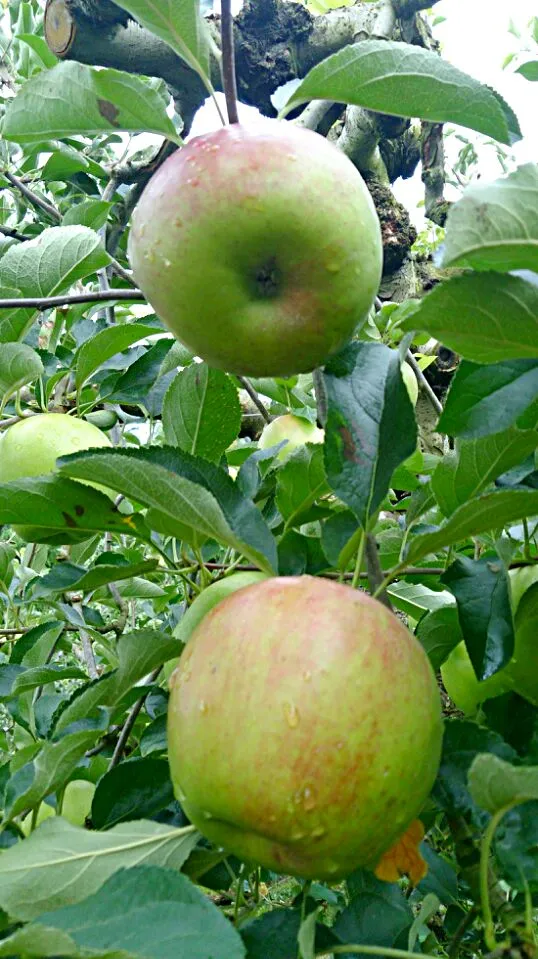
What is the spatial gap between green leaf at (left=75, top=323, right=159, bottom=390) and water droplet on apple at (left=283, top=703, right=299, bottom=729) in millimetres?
701

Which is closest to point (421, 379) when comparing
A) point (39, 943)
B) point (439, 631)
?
point (439, 631)

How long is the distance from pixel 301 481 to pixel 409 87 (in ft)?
1.21

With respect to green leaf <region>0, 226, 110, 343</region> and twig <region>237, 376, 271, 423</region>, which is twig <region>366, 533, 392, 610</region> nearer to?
twig <region>237, 376, 271, 423</region>

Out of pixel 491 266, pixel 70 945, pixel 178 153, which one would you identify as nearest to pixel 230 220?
pixel 178 153

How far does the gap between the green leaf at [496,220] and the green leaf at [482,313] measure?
0.02m

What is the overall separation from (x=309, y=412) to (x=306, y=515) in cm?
62

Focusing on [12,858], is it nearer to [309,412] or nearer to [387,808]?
[387,808]

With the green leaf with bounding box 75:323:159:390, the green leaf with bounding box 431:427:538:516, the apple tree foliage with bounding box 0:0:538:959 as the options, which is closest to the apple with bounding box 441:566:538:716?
the apple tree foliage with bounding box 0:0:538:959

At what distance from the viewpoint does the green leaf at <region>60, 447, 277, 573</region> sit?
23.0 inches

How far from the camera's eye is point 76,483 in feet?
2.50

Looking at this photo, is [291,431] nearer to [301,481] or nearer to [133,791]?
[301,481]

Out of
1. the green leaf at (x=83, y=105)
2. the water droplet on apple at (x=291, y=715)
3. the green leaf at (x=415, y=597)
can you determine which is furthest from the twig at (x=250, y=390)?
the water droplet on apple at (x=291, y=715)

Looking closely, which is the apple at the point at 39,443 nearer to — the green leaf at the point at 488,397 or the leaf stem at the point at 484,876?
the green leaf at the point at 488,397

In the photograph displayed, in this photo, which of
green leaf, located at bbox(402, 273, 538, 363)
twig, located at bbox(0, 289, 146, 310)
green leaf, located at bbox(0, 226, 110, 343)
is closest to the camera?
green leaf, located at bbox(402, 273, 538, 363)
